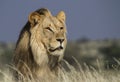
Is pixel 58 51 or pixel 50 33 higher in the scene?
pixel 50 33

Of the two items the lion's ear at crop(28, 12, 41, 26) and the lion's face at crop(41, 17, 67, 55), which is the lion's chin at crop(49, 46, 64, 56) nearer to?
the lion's face at crop(41, 17, 67, 55)

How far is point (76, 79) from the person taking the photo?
8.60m

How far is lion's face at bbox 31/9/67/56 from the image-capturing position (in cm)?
877

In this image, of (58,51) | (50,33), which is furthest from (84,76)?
(50,33)

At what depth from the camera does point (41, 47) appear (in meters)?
8.95

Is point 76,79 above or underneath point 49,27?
underneath

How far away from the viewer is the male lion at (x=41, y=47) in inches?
346

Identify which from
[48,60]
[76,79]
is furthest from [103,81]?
[48,60]

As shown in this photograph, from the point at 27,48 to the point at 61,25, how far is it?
0.57 metres

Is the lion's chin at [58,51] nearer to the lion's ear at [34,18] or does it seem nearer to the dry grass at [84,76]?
the dry grass at [84,76]

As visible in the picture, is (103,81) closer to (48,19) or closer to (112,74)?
(112,74)

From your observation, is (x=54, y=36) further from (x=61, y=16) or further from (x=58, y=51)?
(x=61, y=16)

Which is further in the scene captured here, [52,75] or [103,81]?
[52,75]

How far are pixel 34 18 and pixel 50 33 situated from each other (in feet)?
1.10
